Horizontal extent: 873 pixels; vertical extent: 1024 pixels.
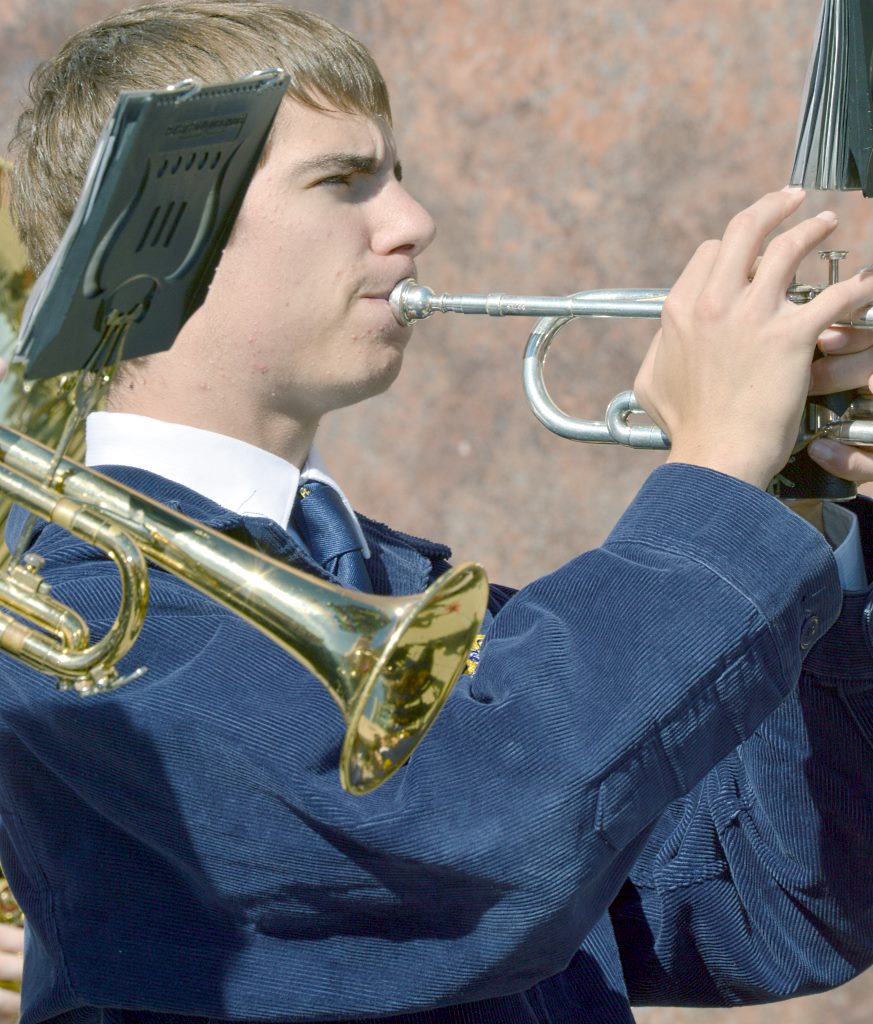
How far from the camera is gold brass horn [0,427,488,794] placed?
98 centimetres

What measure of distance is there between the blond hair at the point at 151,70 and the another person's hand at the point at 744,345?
54 cm

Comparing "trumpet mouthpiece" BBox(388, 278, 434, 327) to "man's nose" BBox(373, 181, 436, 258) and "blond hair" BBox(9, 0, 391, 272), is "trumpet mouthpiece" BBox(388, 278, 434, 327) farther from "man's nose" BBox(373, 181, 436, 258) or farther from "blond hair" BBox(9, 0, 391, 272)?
"blond hair" BBox(9, 0, 391, 272)

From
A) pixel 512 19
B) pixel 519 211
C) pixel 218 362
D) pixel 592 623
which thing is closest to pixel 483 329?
pixel 519 211

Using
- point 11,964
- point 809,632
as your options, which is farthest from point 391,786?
point 11,964

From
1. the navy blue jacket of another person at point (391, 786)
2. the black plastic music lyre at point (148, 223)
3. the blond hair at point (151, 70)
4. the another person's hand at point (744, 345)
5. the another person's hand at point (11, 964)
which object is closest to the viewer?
the black plastic music lyre at point (148, 223)

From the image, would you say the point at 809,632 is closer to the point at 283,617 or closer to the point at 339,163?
the point at 283,617

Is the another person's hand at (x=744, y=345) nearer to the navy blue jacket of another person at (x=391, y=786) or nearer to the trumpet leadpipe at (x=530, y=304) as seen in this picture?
the navy blue jacket of another person at (x=391, y=786)

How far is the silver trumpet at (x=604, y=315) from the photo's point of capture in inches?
53.2

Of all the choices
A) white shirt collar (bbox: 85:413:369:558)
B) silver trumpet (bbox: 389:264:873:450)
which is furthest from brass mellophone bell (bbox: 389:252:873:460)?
white shirt collar (bbox: 85:413:369:558)

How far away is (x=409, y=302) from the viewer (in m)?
1.54

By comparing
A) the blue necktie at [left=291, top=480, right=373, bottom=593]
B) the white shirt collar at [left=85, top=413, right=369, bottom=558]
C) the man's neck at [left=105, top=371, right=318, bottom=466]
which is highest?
the man's neck at [left=105, top=371, right=318, bottom=466]

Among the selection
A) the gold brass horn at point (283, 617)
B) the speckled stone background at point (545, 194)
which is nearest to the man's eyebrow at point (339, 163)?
the gold brass horn at point (283, 617)

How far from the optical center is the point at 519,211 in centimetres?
291

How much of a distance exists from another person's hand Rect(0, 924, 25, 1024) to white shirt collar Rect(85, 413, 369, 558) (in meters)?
0.66
